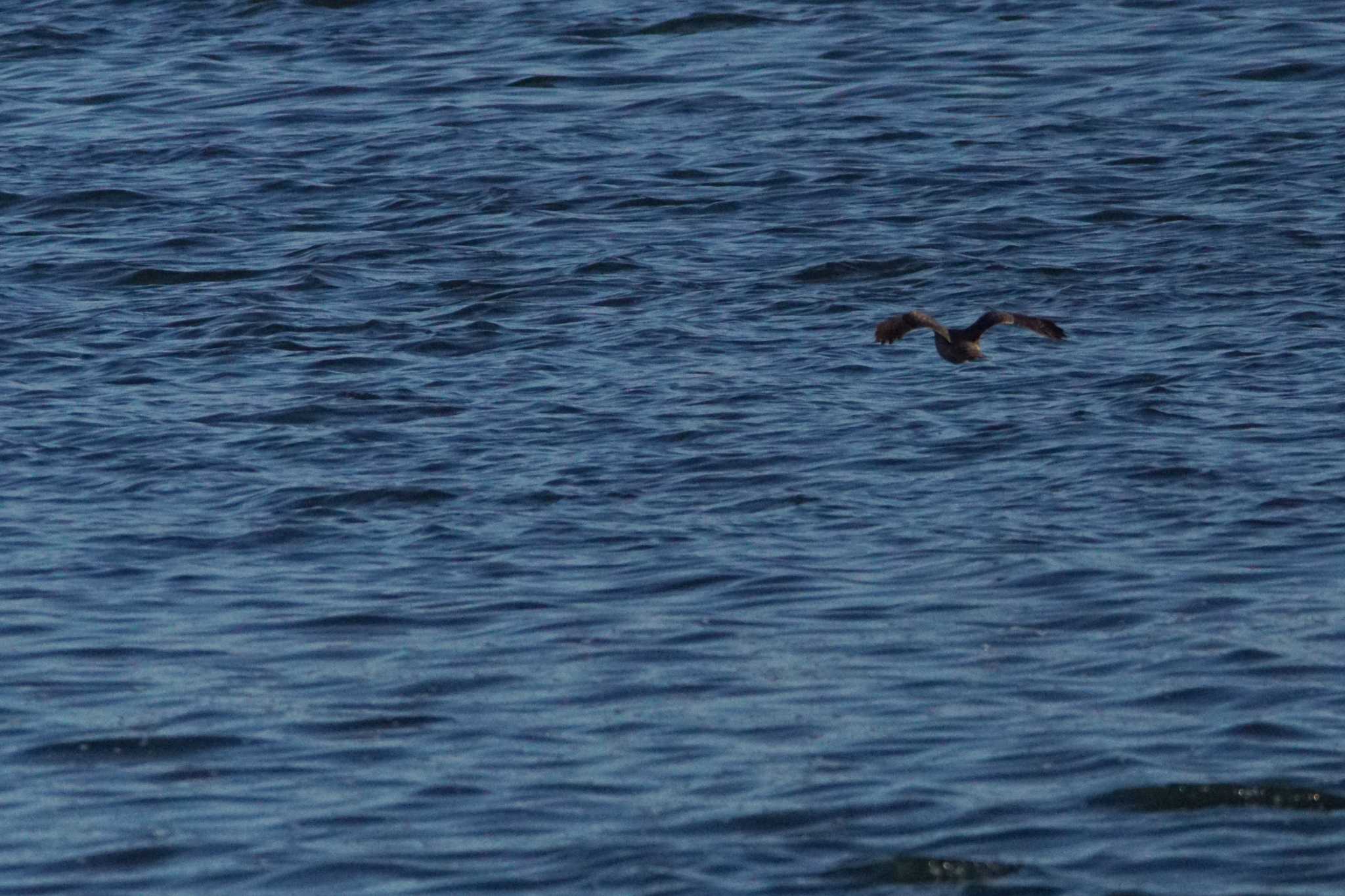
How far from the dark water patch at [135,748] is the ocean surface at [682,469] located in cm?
3

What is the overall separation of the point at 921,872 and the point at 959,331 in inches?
232

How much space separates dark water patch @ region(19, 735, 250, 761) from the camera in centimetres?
980

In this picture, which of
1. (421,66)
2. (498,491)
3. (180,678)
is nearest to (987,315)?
(498,491)

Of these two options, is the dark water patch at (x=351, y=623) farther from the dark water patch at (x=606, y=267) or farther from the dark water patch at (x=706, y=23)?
the dark water patch at (x=706, y=23)

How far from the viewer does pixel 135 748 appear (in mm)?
9867

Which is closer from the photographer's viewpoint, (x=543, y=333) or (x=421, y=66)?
(x=543, y=333)

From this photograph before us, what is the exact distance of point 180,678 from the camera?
34.7 feet

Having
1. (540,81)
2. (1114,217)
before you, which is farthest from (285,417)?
(540,81)

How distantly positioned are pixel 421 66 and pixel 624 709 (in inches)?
614

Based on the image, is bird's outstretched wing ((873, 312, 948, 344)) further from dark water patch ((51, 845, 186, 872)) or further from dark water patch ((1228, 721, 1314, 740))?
dark water patch ((51, 845, 186, 872))

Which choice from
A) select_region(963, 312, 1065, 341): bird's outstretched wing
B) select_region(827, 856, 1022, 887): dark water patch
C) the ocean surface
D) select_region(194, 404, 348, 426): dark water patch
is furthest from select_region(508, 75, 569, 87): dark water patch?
select_region(827, 856, 1022, 887): dark water patch

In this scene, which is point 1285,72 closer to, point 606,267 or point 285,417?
point 606,267

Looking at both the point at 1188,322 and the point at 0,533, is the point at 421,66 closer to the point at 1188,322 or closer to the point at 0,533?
the point at 1188,322

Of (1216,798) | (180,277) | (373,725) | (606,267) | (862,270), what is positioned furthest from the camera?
(180,277)
